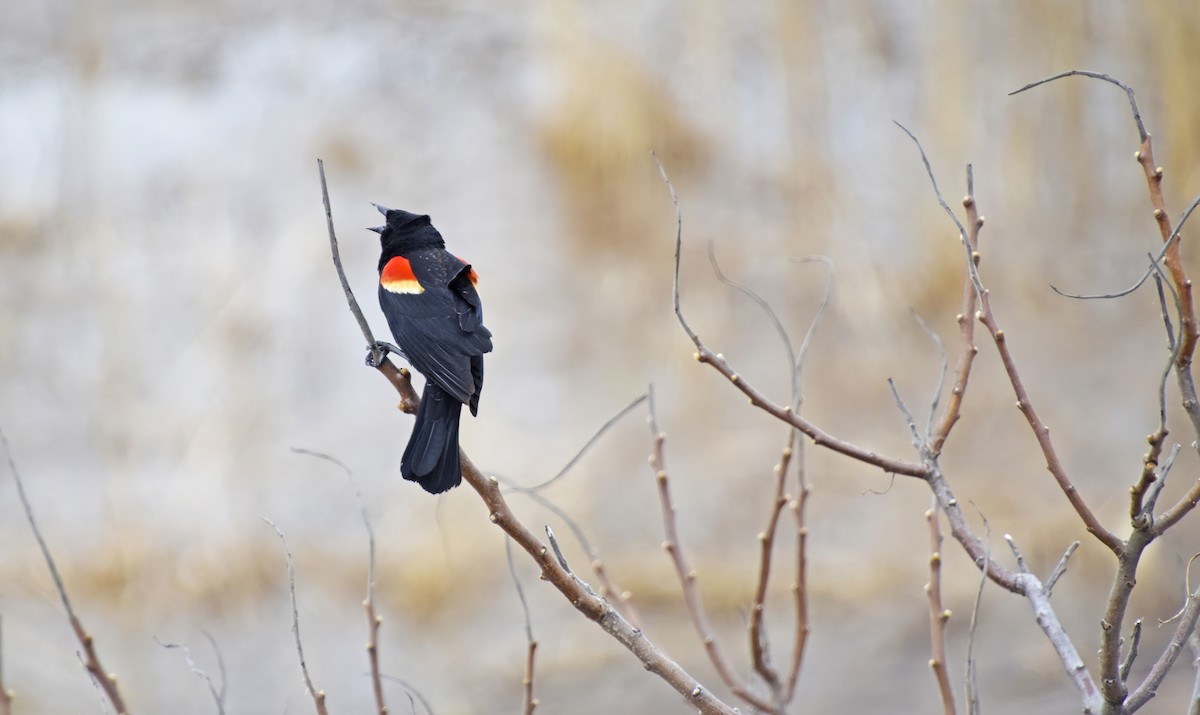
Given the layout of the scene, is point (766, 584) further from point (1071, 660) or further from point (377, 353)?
point (377, 353)

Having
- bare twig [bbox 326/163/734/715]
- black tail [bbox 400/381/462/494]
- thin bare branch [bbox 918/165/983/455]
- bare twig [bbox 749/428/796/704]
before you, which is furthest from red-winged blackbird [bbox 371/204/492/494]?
thin bare branch [bbox 918/165/983/455]

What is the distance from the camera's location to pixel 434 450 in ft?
3.29

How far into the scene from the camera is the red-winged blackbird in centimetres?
100

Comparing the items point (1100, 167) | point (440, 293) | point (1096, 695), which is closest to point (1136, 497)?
point (1096, 695)

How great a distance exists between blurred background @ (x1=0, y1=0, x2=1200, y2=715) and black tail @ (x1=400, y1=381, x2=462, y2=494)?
2.54 metres

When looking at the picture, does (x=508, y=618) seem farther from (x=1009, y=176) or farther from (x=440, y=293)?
(x=440, y=293)

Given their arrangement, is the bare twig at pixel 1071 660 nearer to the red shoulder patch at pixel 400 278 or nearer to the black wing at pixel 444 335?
the black wing at pixel 444 335

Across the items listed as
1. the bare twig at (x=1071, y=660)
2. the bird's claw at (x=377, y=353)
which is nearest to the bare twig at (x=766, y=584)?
the bare twig at (x=1071, y=660)

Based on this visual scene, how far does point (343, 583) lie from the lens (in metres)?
3.56

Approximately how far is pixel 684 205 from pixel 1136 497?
3048mm

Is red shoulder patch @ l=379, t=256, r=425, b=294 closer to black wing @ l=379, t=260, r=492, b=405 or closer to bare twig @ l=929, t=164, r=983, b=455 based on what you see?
black wing @ l=379, t=260, r=492, b=405

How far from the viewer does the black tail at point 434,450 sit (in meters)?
0.98

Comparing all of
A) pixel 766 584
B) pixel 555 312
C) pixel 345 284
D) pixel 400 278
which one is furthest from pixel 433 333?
pixel 555 312

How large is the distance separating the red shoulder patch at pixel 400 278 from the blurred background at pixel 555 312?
237 cm
